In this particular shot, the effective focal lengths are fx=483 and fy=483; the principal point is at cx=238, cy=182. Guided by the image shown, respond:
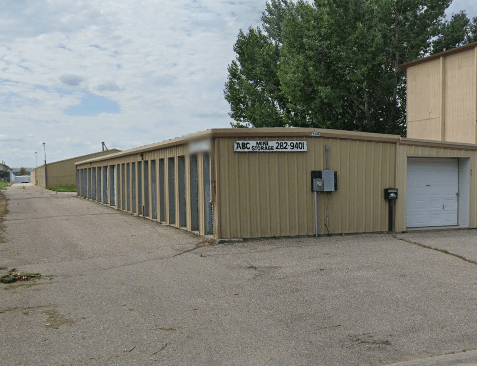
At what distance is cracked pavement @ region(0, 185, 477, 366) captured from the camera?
509 cm

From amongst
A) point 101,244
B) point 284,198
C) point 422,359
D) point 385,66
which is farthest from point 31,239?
point 385,66

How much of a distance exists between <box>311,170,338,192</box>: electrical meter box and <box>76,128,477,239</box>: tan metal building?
0.14 meters

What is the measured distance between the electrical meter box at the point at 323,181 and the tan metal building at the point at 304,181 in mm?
142

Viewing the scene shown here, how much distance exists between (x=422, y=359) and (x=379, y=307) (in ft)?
6.04

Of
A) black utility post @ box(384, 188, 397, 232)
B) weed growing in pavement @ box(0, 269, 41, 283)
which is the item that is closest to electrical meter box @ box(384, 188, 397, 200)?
black utility post @ box(384, 188, 397, 232)

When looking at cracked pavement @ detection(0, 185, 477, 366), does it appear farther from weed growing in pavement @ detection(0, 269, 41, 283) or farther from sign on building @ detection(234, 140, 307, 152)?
A: sign on building @ detection(234, 140, 307, 152)

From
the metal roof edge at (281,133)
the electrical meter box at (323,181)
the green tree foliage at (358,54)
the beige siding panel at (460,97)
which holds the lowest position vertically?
the electrical meter box at (323,181)

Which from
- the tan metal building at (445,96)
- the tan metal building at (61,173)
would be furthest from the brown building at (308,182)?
the tan metal building at (61,173)

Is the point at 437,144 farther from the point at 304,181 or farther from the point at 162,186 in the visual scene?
the point at 162,186

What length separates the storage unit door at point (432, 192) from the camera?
15.2 metres

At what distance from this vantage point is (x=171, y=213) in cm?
1708

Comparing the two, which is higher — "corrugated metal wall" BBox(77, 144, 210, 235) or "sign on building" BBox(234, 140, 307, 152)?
"sign on building" BBox(234, 140, 307, 152)

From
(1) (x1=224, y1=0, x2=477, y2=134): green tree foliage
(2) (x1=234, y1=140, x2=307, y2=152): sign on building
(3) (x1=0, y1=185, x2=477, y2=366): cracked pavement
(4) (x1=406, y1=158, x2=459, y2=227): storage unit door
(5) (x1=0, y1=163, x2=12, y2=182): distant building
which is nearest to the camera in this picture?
(3) (x1=0, y1=185, x2=477, y2=366): cracked pavement

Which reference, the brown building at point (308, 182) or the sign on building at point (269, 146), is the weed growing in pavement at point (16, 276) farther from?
the sign on building at point (269, 146)
